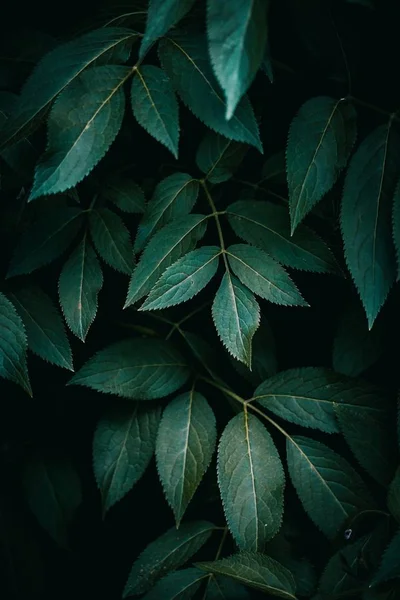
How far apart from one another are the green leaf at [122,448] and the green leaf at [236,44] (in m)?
0.67

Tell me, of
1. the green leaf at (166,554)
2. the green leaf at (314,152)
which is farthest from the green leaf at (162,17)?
the green leaf at (166,554)

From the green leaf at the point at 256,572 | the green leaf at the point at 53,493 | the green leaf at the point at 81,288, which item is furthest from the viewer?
the green leaf at the point at 53,493

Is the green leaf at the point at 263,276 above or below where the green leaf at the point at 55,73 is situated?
below

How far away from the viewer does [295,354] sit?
1396mm

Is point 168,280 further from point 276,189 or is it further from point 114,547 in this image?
point 114,547

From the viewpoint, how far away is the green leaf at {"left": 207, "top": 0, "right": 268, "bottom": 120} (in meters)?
0.73

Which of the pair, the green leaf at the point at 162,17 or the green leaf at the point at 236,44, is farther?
the green leaf at the point at 162,17

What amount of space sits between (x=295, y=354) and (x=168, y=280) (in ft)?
1.68

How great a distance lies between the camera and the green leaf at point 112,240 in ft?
3.62

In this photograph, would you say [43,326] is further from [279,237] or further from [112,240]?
[279,237]

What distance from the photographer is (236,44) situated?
0.74 metres

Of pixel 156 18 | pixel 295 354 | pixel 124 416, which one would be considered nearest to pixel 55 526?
pixel 124 416

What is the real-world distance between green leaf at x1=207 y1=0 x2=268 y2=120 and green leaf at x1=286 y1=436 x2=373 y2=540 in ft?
2.24

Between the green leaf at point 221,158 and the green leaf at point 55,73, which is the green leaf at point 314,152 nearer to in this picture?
the green leaf at point 221,158
